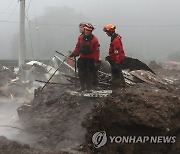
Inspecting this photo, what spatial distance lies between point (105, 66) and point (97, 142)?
4693mm

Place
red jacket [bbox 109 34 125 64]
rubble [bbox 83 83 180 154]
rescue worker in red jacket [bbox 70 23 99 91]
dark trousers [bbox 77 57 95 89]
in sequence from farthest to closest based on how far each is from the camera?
dark trousers [bbox 77 57 95 89]
rescue worker in red jacket [bbox 70 23 99 91]
red jacket [bbox 109 34 125 64]
rubble [bbox 83 83 180 154]

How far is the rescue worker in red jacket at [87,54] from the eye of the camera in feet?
32.8

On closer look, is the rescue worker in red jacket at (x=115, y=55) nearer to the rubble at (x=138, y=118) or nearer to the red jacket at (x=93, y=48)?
the red jacket at (x=93, y=48)

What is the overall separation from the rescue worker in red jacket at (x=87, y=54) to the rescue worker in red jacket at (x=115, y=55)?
0.53 m

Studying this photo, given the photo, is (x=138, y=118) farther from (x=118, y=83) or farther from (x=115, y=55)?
(x=115, y=55)

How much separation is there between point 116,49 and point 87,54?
0.91m

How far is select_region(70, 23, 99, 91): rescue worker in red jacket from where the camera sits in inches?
393

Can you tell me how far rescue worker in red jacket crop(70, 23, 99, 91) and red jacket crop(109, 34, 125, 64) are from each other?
59 cm

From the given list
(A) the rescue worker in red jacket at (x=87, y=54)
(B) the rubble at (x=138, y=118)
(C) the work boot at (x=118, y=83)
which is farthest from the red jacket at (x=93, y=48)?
(B) the rubble at (x=138, y=118)

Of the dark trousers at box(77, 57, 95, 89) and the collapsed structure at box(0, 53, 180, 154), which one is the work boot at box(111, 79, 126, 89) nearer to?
the collapsed structure at box(0, 53, 180, 154)

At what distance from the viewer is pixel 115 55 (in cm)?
953

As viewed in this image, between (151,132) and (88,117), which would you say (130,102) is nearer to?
(151,132)

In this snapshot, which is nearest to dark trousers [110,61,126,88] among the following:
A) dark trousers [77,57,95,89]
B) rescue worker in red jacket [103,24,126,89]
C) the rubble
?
Answer: rescue worker in red jacket [103,24,126,89]

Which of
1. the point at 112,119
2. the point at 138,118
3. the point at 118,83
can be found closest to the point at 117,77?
the point at 118,83
